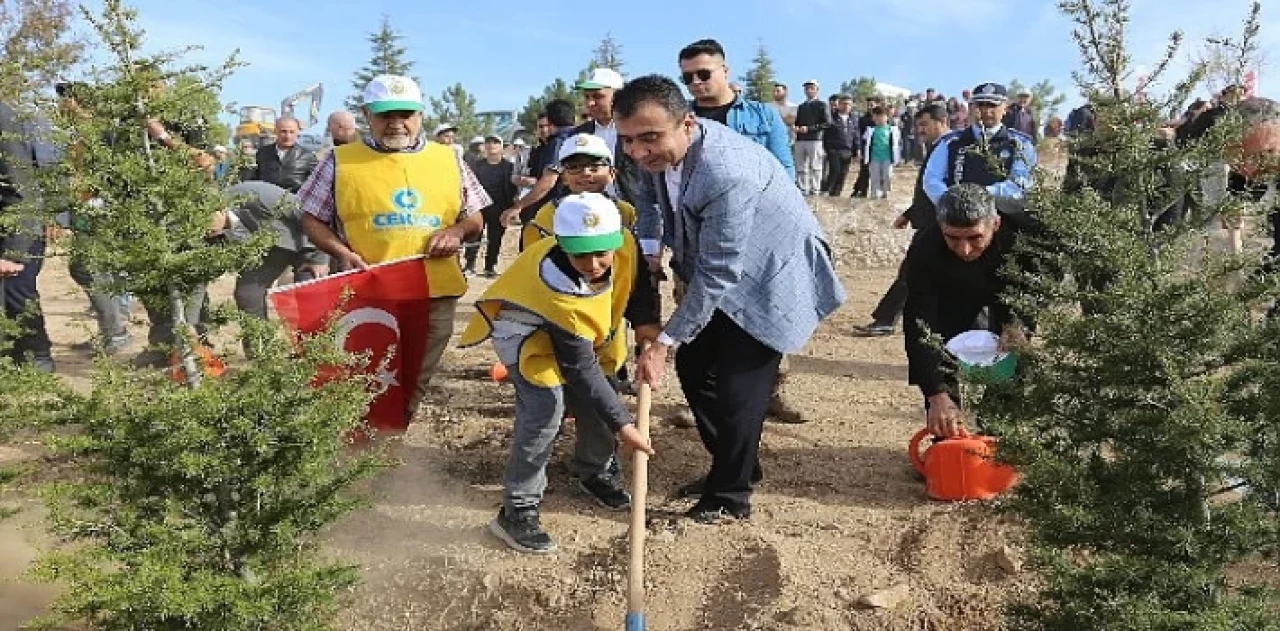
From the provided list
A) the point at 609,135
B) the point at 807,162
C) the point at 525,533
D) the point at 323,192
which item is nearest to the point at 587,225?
the point at 525,533

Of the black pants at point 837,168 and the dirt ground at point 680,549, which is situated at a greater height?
the black pants at point 837,168

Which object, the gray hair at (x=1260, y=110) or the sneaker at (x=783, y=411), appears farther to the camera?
the sneaker at (x=783, y=411)

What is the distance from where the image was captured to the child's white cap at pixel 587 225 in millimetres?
3795

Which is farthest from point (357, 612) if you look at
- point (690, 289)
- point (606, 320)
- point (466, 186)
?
point (466, 186)

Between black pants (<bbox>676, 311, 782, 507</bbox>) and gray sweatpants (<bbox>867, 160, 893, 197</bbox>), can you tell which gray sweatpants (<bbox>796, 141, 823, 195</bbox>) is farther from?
black pants (<bbox>676, 311, 782, 507</bbox>)

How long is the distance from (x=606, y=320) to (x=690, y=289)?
1.16 feet

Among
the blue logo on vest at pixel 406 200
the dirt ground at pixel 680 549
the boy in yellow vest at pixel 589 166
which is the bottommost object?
the dirt ground at pixel 680 549

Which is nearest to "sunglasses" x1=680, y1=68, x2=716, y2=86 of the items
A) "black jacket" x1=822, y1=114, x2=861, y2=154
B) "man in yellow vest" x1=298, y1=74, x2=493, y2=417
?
"man in yellow vest" x1=298, y1=74, x2=493, y2=417

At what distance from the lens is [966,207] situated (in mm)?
4453

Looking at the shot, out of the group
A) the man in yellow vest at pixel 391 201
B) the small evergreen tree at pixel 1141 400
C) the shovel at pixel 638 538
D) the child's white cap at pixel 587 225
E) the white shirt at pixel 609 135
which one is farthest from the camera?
the white shirt at pixel 609 135

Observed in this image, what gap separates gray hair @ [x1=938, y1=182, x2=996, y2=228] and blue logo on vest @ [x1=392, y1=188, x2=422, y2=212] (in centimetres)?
244

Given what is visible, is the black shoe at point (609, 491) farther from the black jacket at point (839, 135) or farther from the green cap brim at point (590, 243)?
the black jacket at point (839, 135)

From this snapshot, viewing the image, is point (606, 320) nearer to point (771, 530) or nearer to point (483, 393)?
point (771, 530)

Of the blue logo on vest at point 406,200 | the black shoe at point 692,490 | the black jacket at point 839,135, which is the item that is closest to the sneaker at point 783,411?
the black shoe at point 692,490
